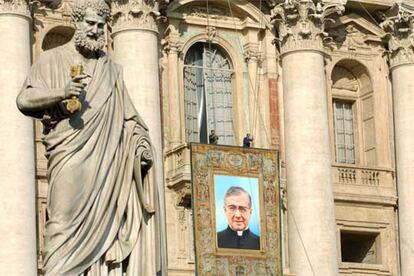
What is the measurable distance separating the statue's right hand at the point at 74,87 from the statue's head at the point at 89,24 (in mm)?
606

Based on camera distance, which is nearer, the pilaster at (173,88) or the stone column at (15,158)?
the stone column at (15,158)

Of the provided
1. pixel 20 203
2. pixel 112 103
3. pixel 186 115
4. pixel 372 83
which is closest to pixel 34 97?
pixel 112 103

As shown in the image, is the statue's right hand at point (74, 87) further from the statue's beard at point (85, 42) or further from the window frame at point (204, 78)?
the window frame at point (204, 78)

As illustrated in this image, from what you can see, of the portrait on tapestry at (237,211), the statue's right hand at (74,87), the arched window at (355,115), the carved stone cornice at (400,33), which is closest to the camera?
the statue's right hand at (74,87)

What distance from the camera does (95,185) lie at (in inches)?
395

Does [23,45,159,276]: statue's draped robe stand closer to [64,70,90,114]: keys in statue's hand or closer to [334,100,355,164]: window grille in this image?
[64,70,90,114]: keys in statue's hand

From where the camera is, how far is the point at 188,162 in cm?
3353

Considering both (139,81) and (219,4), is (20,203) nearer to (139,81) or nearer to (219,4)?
(139,81)

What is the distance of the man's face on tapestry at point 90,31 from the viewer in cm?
1044

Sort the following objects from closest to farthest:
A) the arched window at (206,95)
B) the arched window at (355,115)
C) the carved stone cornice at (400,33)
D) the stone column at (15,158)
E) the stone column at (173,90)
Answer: the stone column at (15,158) → the stone column at (173,90) → the arched window at (206,95) → the carved stone cornice at (400,33) → the arched window at (355,115)

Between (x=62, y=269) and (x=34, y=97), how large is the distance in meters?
1.12

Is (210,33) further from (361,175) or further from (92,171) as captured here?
(92,171)

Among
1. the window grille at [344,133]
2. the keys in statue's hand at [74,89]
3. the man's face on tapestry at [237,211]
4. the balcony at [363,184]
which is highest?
the window grille at [344,133]

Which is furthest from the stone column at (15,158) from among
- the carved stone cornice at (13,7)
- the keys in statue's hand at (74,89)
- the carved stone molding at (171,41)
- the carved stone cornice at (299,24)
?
the keys in statue's hand at (74,89)
